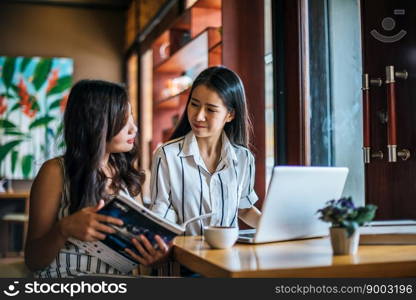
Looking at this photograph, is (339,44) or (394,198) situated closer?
(394,198)

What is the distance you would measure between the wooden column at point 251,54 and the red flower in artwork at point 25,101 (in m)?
3.67

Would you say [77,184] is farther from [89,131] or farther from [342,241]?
[342,241]

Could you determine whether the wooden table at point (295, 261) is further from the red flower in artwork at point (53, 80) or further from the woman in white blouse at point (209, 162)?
the red flower in artwork at point (53, 80)

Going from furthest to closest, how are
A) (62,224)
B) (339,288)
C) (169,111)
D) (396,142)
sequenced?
(169,111) < (396,142) < (62,224) < (339,288)

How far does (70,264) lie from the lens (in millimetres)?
1454

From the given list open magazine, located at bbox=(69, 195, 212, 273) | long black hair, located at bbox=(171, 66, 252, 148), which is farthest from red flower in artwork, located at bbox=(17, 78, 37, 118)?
open magazine, located at bbox=(69, 195, 212, 273)

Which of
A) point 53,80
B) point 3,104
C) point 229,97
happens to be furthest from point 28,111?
point 229,97

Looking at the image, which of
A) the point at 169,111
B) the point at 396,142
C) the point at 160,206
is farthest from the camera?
the point at 169,111

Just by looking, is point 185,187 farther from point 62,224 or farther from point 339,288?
point 339,288

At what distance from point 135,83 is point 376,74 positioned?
4.05 metres

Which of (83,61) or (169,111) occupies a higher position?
(83,61)

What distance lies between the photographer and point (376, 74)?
2.12 metres

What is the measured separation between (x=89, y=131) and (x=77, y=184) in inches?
6.5

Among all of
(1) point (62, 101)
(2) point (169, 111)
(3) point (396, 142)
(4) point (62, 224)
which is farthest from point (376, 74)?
(1) point (62, 101)
